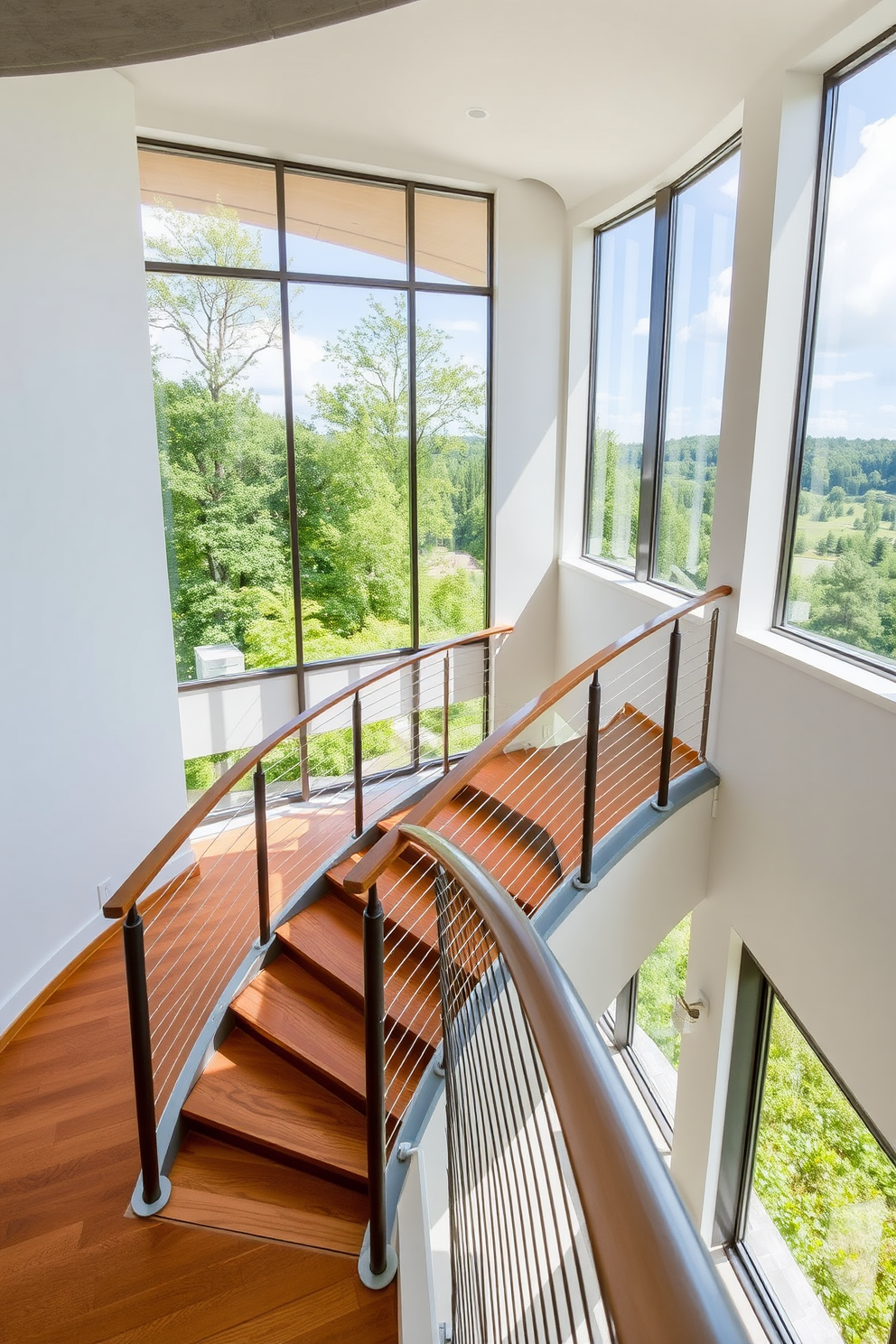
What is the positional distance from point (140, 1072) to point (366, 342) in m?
4.06

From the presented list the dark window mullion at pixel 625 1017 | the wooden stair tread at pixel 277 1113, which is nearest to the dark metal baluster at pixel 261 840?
the wooden stair tread at pixel 277 1113

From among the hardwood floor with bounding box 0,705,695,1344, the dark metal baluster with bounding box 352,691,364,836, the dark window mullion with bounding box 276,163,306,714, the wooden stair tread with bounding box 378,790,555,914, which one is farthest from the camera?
the dark window mullion with bounding box 276,163,306,714

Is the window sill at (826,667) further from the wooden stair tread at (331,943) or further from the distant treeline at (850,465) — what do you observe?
the wooden stair tread at (331,943)

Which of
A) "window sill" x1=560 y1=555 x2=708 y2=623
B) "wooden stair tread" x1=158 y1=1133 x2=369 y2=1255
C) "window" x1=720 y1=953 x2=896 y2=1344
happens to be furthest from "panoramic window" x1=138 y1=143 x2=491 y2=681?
"window" x1=720 y1=953 x2=896 y2=1344

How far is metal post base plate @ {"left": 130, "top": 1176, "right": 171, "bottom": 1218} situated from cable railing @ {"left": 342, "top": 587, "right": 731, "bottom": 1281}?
2.25 feet

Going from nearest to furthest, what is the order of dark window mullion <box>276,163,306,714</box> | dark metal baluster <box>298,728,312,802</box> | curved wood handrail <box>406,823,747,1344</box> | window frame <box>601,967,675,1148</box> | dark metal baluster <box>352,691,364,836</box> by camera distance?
curved wood handrail <box>406,823,747,1344</box> < dark metal baluster <box>352,691,364,836</box> < dark window mullion <box>276,163,306,714</box> < dark metal baluster <box>298,728,312,802</box> < window frame <box>601,967,675,1148</box>

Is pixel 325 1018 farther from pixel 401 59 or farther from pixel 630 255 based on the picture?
pixel 630 255

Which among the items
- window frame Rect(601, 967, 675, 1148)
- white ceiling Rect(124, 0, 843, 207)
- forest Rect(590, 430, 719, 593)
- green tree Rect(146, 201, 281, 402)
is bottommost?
window frame Rect(601, 967, 675, 1148)

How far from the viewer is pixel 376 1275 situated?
2.13 meters

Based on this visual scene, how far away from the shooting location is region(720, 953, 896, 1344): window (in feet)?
9.98

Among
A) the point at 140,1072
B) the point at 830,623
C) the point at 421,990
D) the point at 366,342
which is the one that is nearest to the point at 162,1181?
the point at 140,1072

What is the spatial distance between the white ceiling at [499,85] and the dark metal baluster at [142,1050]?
341cm

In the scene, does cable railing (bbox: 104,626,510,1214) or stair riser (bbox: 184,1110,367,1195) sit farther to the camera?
stair riser (bbox: 184,1110,367,1195)

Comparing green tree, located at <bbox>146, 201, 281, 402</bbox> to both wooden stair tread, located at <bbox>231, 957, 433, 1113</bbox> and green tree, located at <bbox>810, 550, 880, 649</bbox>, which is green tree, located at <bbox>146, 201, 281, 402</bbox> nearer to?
wooden stair tread, located at <bbox>231, 957, 433, 1113</bbox>
